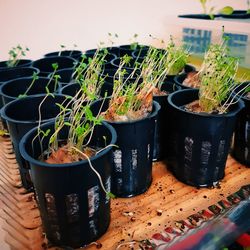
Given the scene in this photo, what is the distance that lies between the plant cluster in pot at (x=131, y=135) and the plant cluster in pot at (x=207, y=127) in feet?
0.52

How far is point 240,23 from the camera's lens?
201 centimetres

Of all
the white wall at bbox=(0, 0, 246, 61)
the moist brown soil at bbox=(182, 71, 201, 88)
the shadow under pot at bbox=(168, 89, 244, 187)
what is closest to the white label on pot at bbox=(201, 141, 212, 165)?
the shadow under pot at bbox=(168, 89, 244, 187)

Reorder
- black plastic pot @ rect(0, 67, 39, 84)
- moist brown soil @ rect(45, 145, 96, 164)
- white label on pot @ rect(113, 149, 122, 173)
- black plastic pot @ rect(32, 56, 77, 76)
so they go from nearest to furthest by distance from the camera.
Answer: moist brown soil @ rect(45, 145, 96, 164)
white label on pot @ rect(113, 149, 122, 173)
black plastic pot @ rect(0, 67, 39, 84)
black plastic pot @ rect(32, 56, 77, 76)

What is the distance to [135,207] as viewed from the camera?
1.25 metres

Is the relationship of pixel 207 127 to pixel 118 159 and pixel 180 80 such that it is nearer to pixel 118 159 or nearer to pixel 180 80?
pixel 118 159

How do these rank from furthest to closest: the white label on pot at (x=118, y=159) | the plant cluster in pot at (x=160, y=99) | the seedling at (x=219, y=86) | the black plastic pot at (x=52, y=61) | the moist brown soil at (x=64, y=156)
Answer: the black plastic pot at (x=52, y=61) < the plant cluster in pot at (x=160, y=99) < the seedling at (x=219, y=86) < the white label on pot at (x=118, y=159) < the moist brown soil at (x=64, y=156)

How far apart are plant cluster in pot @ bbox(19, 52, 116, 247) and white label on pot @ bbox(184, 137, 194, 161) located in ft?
1.41

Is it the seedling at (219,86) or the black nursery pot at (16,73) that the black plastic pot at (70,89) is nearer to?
the black nursery pot at (16,73)

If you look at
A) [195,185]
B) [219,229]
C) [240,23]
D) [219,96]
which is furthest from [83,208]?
[240,23]

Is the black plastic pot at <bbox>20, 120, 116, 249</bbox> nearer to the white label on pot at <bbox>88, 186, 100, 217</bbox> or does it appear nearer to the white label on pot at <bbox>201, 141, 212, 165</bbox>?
the white label on pot at <bbox>88, 186, 100, 217</bbox>

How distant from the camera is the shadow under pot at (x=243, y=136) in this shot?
4.68ft

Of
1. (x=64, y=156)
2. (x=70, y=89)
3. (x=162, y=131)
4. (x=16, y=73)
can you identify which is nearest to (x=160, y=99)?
(x=162, y=131)

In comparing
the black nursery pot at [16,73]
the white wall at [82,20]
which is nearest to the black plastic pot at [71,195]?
the black nursery pot at [16,73]

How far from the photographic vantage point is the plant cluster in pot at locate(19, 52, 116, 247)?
895mm
